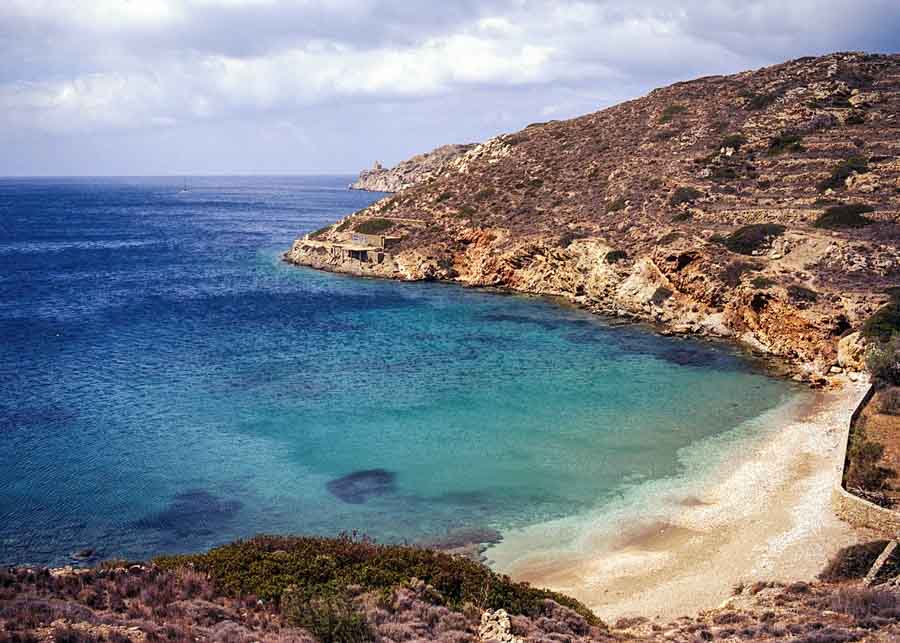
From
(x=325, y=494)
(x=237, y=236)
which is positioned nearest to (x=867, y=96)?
(x=325, y=494)

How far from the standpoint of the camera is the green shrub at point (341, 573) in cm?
1470

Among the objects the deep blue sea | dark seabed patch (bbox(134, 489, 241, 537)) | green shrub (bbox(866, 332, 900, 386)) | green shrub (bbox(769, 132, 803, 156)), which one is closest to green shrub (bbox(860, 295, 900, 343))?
green shrub (bbox(866, 332, 900, 386))

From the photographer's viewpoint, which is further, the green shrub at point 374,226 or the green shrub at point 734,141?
the green shrub at point 374,226

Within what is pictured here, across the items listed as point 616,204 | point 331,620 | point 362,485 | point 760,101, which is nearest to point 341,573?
point 331,620

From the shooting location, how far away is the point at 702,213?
191ft

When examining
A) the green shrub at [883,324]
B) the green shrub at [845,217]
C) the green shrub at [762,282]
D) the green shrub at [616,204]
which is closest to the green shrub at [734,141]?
the green shrub at [616,204]

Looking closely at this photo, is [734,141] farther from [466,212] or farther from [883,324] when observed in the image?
[883,324]

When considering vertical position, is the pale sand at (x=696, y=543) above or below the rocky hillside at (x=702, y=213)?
below

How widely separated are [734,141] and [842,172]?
14.1 meters

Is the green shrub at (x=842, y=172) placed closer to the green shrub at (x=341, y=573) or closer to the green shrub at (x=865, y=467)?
the green shrub at (x=865, y=467)

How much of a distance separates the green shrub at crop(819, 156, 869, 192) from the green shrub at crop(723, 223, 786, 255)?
6858 millimetres

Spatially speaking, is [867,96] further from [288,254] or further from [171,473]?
[171,473]

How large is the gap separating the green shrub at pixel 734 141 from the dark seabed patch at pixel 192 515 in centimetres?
6080

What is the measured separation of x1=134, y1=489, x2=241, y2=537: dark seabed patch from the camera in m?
22.0
